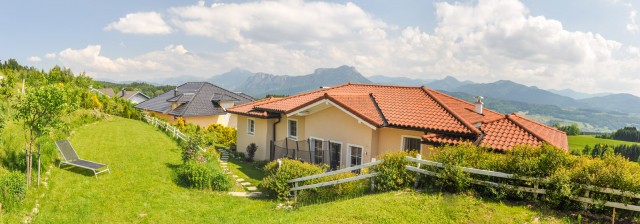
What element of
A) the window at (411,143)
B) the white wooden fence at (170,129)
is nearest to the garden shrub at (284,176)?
the window at (411,143)

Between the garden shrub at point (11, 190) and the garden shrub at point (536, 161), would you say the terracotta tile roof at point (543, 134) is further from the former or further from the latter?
the garden shrub at point (11, 190)

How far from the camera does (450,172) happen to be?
31.7ft

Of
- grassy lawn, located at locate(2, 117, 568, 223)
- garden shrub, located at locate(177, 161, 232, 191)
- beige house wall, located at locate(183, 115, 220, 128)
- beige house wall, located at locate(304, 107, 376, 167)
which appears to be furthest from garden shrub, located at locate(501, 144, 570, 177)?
beige house wall, located at locate(183, 115, 220, 128)

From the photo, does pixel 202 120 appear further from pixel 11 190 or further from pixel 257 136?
pixel 11 190

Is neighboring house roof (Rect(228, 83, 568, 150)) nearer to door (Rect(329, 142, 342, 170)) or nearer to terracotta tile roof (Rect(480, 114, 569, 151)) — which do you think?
terracotta tile roof (Rect(480, 114, 569, 151))

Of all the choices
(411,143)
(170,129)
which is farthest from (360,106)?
(170,129)

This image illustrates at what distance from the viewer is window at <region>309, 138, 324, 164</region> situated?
59.4 feet

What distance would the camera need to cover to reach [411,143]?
15.5 meters

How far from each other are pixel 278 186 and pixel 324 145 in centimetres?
590

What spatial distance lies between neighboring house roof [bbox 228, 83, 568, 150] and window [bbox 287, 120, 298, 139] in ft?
2.93

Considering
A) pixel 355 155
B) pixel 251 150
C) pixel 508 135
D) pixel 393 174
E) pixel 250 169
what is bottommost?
pixel 250 169

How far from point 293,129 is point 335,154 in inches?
154

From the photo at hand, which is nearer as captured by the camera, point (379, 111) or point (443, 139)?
point (443, 139)

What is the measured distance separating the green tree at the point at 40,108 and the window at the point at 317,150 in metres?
11.0
